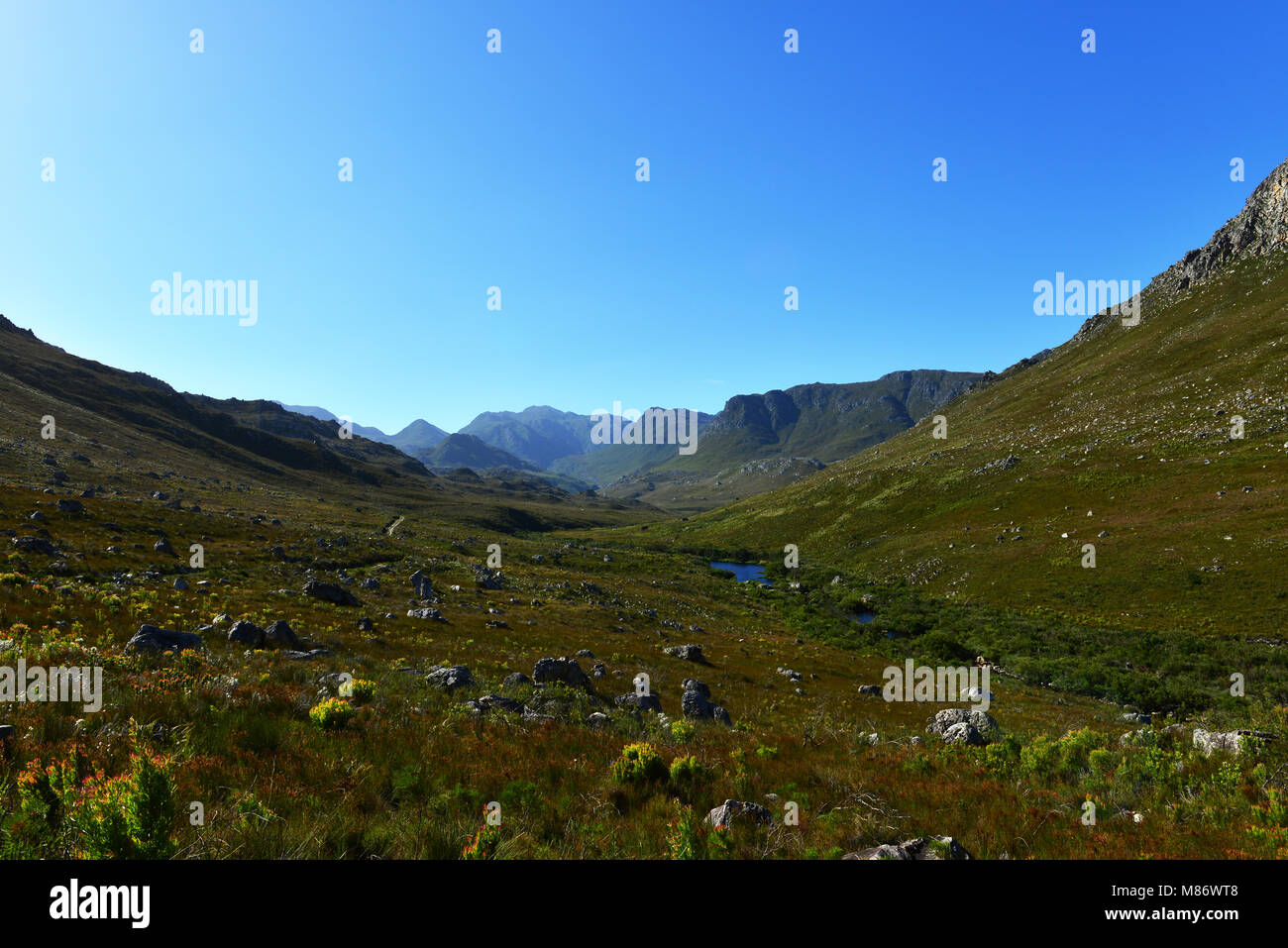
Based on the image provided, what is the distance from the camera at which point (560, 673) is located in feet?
68.0

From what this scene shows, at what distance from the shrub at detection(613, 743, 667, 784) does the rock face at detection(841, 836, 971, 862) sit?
3.56m

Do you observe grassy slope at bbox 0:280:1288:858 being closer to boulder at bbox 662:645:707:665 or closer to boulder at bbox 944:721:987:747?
boulder at bbox 944:721:987:747

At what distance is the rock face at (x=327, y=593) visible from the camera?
32438mm

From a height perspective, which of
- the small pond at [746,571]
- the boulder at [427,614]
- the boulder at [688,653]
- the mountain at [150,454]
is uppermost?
the mountain at [150,454]

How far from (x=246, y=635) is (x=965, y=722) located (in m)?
24.3

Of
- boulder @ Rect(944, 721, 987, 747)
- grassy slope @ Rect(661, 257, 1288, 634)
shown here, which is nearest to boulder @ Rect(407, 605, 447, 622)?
boulder @ Rect(944, 721, 987, 747)

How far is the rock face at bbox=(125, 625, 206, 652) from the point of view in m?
14.2

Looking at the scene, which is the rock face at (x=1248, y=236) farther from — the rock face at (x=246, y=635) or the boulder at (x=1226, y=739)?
the rock face at (x=246, y=635)

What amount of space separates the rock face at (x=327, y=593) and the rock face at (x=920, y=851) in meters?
34.6

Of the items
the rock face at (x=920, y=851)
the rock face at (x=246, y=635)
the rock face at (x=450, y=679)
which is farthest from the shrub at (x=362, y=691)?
the rock face at (x=920, y=851)

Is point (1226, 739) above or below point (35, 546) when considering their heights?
below

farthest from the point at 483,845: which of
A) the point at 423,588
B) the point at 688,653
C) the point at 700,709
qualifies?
the point at 423,588

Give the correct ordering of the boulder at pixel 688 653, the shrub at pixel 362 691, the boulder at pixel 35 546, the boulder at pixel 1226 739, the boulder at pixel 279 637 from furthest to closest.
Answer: the boulder at pixel 688 653 → the boulder at pixel 35 546 → the boulder at pixel 279 637 → the shrub at pixel 362 691 → the boulder at pixel 1226 739

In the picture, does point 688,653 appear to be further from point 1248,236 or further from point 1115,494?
point 1248,236
